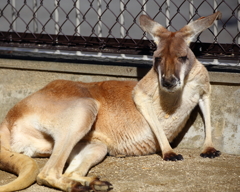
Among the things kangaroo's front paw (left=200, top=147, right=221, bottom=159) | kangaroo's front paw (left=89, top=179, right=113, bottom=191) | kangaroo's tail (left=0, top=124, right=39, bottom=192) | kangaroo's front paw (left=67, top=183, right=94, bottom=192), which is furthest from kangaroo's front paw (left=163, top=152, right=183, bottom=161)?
kangaroo's tail (left=0, top=124, right=39, bottom=192)

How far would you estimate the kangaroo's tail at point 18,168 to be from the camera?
364 centimetres

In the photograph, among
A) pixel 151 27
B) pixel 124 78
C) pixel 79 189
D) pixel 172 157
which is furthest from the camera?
pixel 124 78

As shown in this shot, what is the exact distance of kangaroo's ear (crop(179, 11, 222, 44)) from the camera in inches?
181

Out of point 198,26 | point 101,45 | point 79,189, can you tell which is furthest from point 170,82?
point 101,45

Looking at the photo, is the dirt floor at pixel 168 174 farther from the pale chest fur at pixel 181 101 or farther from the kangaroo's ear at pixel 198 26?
the kangaroo's ear at pixel 198 26

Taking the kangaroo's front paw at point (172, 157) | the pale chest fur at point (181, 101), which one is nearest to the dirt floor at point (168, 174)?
the kangaroo's front paw at point (172, 157)

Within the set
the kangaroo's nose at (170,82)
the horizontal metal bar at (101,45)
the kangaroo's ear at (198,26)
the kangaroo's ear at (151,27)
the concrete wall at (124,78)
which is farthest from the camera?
the horizontal metal bar at (101,45)

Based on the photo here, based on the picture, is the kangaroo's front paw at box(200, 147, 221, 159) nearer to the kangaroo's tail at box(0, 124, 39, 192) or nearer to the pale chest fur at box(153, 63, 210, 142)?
the pale chest fur at box(153, 63, 210, 142)

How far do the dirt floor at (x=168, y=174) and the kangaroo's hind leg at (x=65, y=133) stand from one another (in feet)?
0.43

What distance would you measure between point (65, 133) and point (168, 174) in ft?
3.67

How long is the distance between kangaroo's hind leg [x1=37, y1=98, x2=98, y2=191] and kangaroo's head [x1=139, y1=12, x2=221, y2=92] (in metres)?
0.86

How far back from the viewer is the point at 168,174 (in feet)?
13.4

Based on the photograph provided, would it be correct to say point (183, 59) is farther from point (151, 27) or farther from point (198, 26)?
point (151, 27)

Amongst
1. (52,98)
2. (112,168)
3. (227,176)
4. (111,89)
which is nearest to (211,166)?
(227,176)
